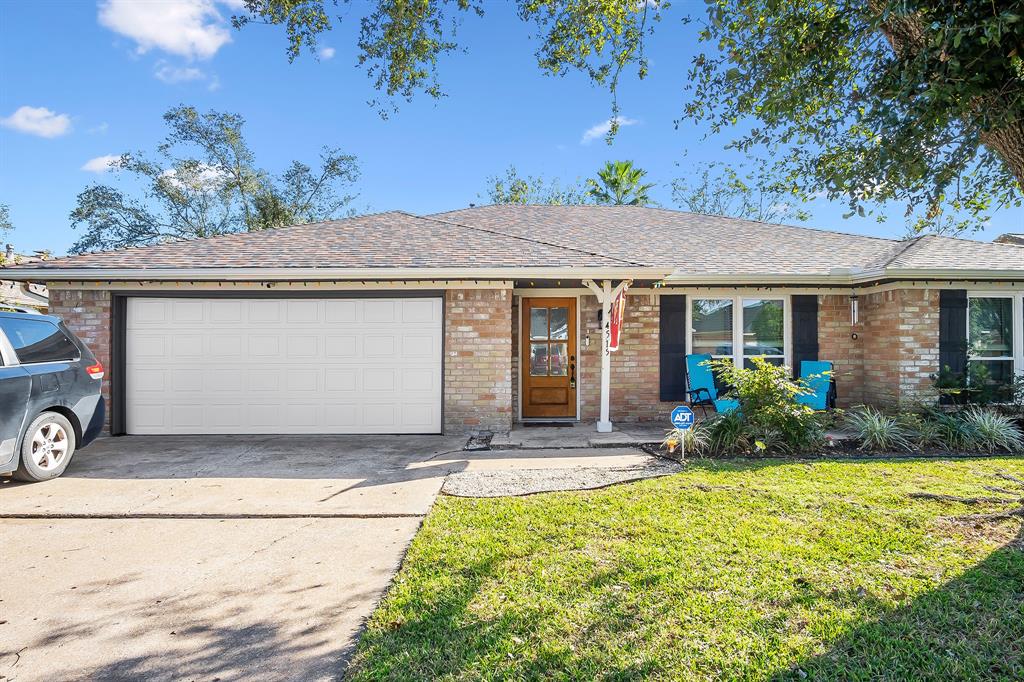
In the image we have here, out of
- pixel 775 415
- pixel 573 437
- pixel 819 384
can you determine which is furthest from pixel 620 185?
pixel 775 415

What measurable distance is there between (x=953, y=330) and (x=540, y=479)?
793cm

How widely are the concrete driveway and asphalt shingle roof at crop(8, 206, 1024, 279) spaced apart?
9.74 ft

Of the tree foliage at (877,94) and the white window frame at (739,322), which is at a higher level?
the tree foliage at (877,94)

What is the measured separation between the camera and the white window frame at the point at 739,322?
950 cm

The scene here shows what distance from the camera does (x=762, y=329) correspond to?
9.60 metres

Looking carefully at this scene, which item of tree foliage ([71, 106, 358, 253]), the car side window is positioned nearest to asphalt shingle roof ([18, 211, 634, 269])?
the car side window

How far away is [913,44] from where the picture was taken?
4.15 metres

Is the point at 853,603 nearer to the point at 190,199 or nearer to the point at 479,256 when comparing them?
the point at 479,256

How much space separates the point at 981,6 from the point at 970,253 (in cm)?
792

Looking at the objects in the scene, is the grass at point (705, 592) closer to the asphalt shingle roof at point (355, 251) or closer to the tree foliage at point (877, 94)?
the tree foliage at point (877, 94)

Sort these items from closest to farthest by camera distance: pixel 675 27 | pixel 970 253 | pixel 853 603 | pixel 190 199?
pixel 853 603 < pixel 675 27 < pixel 970 253 < pixel 190 199

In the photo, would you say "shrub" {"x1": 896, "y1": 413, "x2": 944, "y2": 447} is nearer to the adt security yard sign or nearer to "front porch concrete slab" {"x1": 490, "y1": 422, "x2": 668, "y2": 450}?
"front porch concrete slab" {"x1": 490, "y1": 422, "x2": 668, "y2": 450}

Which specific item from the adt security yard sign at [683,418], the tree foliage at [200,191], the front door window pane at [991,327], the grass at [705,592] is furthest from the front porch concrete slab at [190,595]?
the tree foliage at [200,191]

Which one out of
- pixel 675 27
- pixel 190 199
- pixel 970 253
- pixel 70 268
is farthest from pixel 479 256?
pixel 190 199
